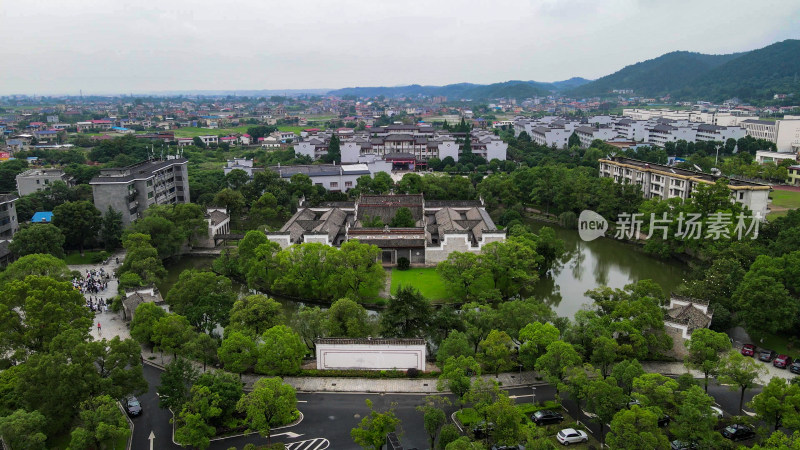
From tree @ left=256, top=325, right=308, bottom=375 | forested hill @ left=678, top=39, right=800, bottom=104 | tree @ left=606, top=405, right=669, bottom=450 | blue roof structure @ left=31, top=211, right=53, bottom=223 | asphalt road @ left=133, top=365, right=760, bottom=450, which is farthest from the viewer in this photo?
forested hill @ left=678, top=39, right=800, bottom=104

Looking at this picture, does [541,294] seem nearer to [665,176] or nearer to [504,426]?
[504,426]

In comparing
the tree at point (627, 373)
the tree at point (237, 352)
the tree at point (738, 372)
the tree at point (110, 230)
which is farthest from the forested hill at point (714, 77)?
the tree at point (237, 352)

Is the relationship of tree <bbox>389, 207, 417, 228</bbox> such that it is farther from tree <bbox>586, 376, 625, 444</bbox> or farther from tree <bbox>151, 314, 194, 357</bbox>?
tree <bbox>586, 376, 625, 444</bbox>

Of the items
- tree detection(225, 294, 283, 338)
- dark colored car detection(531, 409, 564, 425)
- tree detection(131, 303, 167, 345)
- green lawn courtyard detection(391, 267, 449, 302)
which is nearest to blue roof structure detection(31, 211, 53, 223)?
tree detection(131, 303, 167, 345)

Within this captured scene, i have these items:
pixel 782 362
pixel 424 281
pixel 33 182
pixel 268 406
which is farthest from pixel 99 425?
pixel 33 182

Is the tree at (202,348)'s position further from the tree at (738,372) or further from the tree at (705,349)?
the tree at (738,372)

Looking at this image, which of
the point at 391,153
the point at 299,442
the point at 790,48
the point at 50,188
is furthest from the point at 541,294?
the point at 790,48
